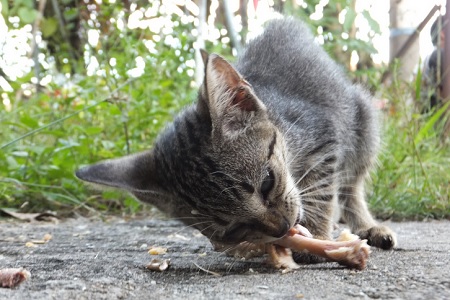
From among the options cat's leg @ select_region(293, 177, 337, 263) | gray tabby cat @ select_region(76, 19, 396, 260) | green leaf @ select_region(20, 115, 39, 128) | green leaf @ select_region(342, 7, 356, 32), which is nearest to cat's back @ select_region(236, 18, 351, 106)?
gray tabby cat @ select_region(76, 19, 396, 260)

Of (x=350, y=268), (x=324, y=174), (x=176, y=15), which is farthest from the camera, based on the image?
(x=176, y=15)

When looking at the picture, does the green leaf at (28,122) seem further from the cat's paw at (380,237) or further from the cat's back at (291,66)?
the cat's paw at (380,237)

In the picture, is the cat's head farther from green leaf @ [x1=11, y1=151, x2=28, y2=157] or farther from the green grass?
the green grass

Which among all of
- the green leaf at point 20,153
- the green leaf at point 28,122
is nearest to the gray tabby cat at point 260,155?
the green leaf at point 28,122

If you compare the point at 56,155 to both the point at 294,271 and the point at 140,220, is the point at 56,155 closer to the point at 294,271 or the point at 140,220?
the point at 140,220

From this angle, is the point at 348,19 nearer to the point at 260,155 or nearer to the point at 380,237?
the point at 380,237

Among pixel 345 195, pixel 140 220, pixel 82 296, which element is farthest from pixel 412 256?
pixel 140 220

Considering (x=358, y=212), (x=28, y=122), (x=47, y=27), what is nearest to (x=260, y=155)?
(x=358, y=212)
